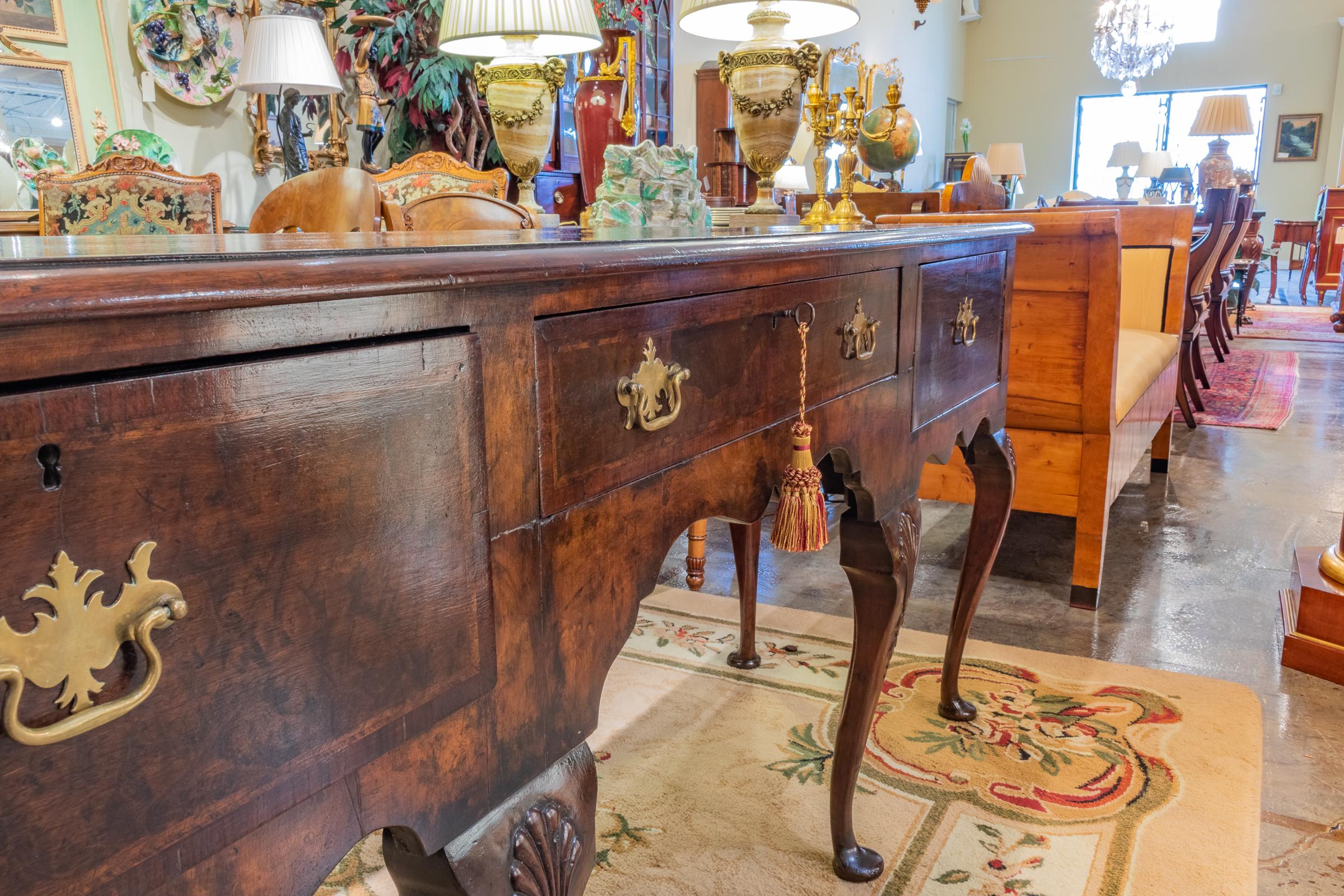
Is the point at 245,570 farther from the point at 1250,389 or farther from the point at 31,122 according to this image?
the point at 1250,389

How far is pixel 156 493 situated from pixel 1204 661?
217 cm

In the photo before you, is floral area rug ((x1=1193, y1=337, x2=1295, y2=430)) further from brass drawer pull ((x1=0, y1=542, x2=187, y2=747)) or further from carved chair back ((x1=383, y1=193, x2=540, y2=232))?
brass drawer pull ((x1=0, y1=542, x2=187, y2=747))

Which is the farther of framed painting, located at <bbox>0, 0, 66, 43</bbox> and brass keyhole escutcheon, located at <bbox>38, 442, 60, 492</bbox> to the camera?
framed painting, located at <bbox>0, 0, 66, 43</bbox>

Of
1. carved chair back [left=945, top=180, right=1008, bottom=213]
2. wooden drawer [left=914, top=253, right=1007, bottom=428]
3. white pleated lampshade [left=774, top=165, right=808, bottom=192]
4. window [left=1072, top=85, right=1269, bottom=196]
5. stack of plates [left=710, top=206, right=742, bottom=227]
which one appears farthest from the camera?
window [left=1072, top=85, right=1269, bottom=196]

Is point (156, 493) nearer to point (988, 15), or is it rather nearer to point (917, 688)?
point (917, 688)

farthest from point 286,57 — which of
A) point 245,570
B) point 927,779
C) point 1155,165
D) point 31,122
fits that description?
point 1155,165

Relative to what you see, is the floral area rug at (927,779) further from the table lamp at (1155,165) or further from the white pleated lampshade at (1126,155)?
the white pleated lampshade at (1126,155)

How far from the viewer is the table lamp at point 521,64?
144 cm

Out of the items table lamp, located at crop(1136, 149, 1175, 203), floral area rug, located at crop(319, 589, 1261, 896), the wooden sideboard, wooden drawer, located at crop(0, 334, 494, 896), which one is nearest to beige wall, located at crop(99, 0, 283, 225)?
floral area rug, located at crop(319, 589, 1261, 896)

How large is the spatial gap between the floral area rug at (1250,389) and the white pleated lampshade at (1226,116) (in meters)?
2.78

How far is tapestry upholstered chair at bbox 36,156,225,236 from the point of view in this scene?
3.01 m

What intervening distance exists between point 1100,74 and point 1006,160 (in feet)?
15.4

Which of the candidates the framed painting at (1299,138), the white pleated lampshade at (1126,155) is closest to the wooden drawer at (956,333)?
the white pleated lampshade at (1126,155)

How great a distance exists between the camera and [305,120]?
432cm
